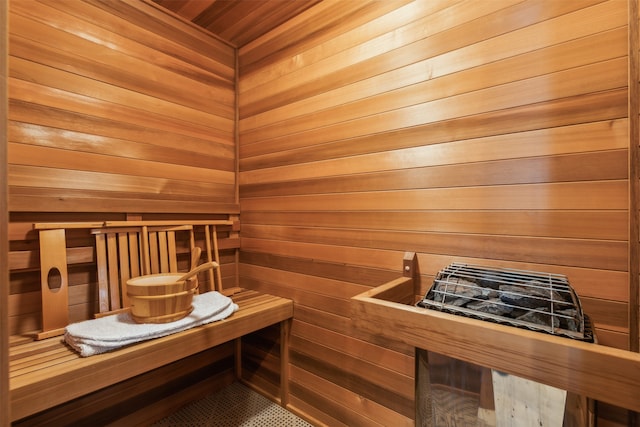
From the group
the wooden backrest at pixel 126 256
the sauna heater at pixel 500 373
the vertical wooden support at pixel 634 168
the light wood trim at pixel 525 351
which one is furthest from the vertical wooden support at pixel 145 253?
the vertical wooden support at pixel 634 168

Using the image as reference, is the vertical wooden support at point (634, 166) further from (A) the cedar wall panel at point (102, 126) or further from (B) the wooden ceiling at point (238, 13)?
(A) the cedar wall panel at point (102, 126)

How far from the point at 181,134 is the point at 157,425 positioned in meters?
1.67

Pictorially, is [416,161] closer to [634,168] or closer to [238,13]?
[634,168]

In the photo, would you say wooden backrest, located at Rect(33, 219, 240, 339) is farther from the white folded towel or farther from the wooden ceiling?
the wooden ceiling

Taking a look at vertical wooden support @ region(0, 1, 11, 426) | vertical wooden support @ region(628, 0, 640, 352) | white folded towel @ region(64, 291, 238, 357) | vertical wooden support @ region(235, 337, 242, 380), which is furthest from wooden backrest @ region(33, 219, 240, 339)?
vertical wooden support @ region(628, 0, 640, 352)

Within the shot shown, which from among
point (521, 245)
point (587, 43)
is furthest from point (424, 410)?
point (587, 43)

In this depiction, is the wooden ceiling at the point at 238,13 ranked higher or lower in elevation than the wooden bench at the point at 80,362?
higher

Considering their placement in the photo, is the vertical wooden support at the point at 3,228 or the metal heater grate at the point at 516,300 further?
the metal heater grate at the point at 516,300

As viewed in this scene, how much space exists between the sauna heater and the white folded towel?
0.98 m

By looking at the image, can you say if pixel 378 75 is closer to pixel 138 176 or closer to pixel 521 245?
pixel 521 245

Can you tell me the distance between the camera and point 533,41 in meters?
1.02

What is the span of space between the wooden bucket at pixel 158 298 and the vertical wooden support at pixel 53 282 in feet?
1.02

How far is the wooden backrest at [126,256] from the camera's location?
1435 millimetres

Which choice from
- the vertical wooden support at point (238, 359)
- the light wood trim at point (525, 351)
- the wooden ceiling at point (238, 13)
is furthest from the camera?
the vertical wooden support at point (238, 359)
